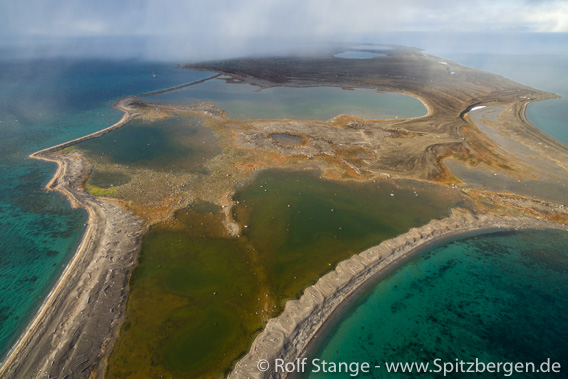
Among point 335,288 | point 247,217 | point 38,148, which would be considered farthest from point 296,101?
point 335,288

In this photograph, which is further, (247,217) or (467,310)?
(247,217)

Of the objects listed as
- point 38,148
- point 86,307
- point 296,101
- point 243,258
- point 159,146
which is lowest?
point 86,307

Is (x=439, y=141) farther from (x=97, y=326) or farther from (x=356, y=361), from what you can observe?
(x=97, y=326)

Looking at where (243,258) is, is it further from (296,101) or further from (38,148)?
(296,101)

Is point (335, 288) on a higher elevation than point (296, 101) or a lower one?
lower

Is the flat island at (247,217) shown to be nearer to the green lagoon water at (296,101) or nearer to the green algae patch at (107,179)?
the green algae patch at (107,179)

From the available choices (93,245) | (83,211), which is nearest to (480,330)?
(93,245)
